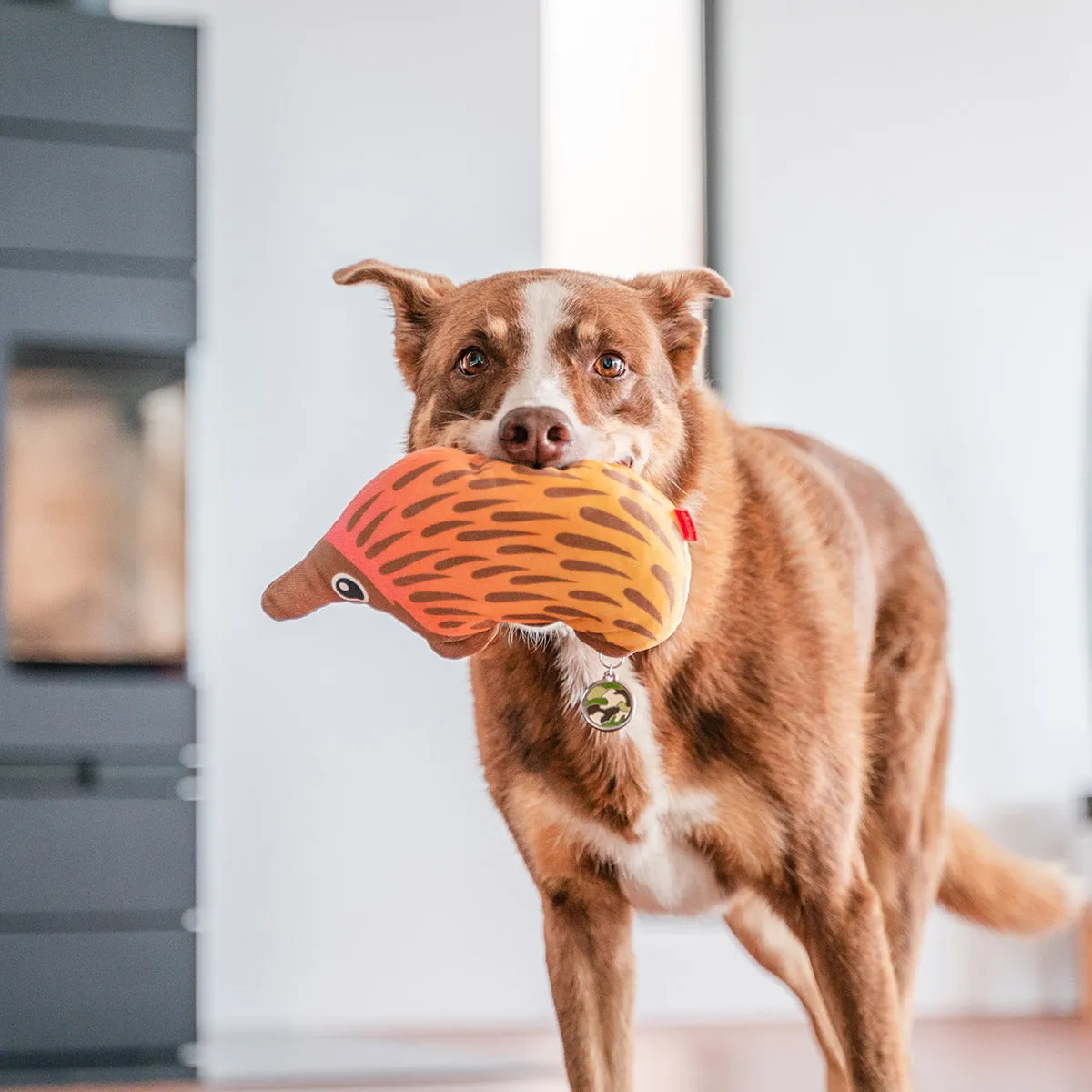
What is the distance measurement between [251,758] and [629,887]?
7.08 feet

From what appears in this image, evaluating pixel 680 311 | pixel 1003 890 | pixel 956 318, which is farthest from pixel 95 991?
pixel 956 318

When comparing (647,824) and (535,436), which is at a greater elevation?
(535,436)

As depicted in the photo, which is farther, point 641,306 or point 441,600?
point 641,306

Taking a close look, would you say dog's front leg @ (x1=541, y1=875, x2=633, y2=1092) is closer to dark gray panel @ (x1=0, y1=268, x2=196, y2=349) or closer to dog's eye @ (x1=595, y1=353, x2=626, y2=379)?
dog's eye @ (x1=595, y1=353, x2=626, y2=379)

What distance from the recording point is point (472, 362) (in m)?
1.58

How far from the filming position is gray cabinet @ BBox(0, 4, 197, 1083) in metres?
3.07

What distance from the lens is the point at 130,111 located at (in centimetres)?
329

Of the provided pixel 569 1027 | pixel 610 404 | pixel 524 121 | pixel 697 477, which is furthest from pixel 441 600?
pixel 524 121

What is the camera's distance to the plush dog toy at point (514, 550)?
1366 millimetres

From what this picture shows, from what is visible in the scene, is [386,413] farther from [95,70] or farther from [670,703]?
[670,703]

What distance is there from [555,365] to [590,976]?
738 mm

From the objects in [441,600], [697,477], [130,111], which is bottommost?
[441,600]

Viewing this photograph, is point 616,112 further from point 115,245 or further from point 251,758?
point 251,758

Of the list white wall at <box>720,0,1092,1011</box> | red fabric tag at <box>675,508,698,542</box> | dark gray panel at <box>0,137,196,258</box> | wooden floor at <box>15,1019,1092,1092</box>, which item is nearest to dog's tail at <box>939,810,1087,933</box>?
wooden floor at <box>15,1019,1092,1092</box>
